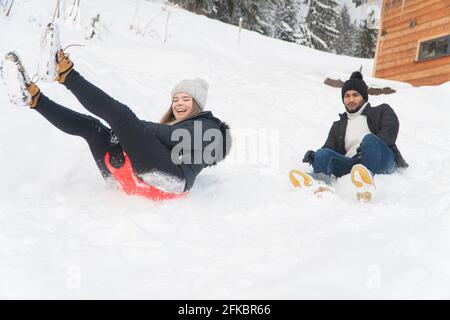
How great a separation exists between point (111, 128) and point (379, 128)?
89.5 inches

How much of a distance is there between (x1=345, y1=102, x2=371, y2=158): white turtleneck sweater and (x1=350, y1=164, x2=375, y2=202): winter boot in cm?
79

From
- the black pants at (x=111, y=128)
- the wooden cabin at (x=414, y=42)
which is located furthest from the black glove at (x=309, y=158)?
the wooden cabin at (x=414, y=42)

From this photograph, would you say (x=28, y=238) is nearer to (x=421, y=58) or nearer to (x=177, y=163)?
(x=177, y=163)

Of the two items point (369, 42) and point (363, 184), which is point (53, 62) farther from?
point (369, 42)

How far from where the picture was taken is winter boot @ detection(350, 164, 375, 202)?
268 centimetres

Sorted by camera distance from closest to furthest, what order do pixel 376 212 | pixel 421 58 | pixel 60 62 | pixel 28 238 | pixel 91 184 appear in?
pixel 28 238 → pixel 60 62 → pixel 376 212 → pixel 91 184 → pixel 421 58

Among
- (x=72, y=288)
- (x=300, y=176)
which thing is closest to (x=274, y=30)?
(x=300, y=176)

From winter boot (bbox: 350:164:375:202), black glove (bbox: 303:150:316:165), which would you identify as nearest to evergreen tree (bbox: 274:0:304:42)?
black glove (bbox: 303:150:316:165)

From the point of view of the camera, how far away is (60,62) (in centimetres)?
224

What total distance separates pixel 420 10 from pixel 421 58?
116 cm

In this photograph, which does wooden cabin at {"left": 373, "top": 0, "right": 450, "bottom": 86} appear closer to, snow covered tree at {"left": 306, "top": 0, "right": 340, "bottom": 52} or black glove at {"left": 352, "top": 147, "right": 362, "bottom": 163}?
black glove at {"left": 352, "top": 147, "right": 362, "bottom": 163}

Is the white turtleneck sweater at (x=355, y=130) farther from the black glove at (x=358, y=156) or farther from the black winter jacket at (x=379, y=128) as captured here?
the black glove at (x=358, y=156)

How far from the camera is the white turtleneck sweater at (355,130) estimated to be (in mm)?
3527

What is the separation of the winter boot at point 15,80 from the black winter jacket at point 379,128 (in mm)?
2424
